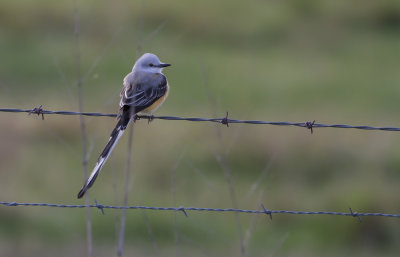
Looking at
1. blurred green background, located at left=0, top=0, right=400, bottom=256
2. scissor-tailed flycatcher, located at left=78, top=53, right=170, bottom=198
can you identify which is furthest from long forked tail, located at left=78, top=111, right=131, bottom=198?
blurred green background, located at left=0, top=0, right=400, bottom=256

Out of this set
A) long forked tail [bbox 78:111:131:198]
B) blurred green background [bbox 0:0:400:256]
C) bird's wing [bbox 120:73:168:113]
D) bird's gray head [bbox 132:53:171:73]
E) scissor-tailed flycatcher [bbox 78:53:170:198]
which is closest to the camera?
long forked tail [bbox 78:111:131:198]

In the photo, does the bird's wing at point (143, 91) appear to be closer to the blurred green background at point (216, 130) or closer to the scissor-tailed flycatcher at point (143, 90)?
the scissor-tailed flycatcher at point (143, 90)

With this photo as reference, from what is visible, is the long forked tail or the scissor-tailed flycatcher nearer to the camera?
the long forked tail

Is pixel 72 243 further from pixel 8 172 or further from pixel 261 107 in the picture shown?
pixel 261 107

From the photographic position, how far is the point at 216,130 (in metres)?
6.98

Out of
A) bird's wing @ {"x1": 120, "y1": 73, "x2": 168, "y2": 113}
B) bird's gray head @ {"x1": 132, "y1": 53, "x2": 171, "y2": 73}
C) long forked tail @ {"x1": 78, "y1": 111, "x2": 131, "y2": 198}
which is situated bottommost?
long forked tail @ {"x1": 78, "y1": 111, "x2": 131, "y2": 198}

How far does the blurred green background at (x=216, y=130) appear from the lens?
1127 centimetres

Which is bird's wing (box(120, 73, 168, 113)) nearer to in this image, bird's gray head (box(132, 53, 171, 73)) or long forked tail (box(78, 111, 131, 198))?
bird's gray head (box(132, 53, 171, 73))

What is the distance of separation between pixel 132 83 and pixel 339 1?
48.2 ft

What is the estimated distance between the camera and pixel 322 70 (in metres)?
18.2

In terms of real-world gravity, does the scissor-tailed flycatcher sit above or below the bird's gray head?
below

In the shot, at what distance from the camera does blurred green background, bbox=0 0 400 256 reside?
1127 centimetres

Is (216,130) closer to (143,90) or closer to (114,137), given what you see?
(114,137)

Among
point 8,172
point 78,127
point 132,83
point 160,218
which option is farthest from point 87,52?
point 132,83
